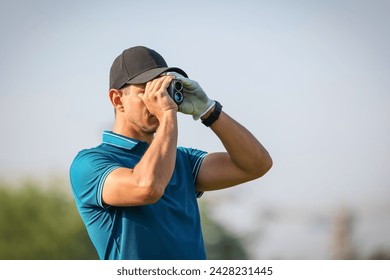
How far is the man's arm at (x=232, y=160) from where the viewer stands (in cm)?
398

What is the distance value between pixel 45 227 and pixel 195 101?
558 inches

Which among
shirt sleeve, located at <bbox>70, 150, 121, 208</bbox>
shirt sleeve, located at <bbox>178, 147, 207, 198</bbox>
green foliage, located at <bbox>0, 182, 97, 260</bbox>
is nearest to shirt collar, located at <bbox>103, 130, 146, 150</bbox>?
shirt sleeve, located at <bbox>70, 150, 121, 208</bbox>

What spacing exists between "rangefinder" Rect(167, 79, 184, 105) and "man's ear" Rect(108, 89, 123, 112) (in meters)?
0.34

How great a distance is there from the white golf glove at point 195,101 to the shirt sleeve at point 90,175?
0.51 m

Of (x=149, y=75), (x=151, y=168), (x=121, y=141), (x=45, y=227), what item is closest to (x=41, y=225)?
(x=45, y=227)

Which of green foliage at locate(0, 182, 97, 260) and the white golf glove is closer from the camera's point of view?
the white golf glove

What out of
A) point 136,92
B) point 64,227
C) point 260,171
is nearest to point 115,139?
point 136,92

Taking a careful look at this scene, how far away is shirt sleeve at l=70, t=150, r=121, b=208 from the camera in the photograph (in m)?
3.56

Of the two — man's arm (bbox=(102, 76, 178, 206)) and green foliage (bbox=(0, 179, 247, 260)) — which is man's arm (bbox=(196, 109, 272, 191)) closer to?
man's arm (bbox=(102, 76, 178, 206))
